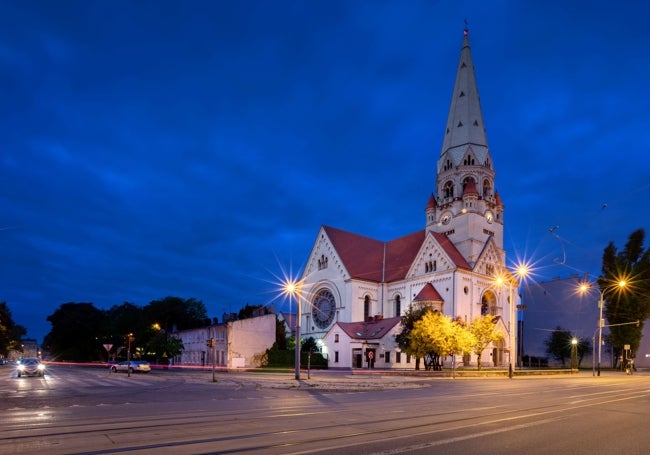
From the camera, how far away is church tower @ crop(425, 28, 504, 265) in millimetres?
68438

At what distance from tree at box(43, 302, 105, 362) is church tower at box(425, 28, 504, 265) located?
63687mm

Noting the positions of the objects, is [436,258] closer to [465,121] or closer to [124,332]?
[465,121]

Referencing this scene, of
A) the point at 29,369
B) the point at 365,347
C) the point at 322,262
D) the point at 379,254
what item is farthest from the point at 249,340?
the point at 29,369

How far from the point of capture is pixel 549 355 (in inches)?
3022

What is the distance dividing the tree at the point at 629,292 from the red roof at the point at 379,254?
17.8 metres

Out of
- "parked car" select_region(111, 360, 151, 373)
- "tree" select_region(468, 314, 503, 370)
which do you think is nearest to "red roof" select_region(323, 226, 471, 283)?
"tree" select_region(468, 314, 503, 370)

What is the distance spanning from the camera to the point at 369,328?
199ft

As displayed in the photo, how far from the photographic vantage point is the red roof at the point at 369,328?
188 ft

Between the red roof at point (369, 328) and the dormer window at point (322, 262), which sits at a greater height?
the dormer window at point (322, 262)

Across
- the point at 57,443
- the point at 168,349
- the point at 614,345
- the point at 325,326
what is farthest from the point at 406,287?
the point at 57,443

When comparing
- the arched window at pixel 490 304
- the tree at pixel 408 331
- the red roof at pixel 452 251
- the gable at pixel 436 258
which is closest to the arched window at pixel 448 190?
the red roof at pixel 452 251

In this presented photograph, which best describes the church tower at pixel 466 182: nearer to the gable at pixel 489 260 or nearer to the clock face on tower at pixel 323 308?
the gable at pixel 489 260

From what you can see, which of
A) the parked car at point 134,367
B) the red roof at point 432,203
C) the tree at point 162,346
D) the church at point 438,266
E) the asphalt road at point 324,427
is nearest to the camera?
the asphalt road at point 324,427

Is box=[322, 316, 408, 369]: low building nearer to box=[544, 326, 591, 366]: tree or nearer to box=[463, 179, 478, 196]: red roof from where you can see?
box=[463, 179, 478, 196]: red roof
